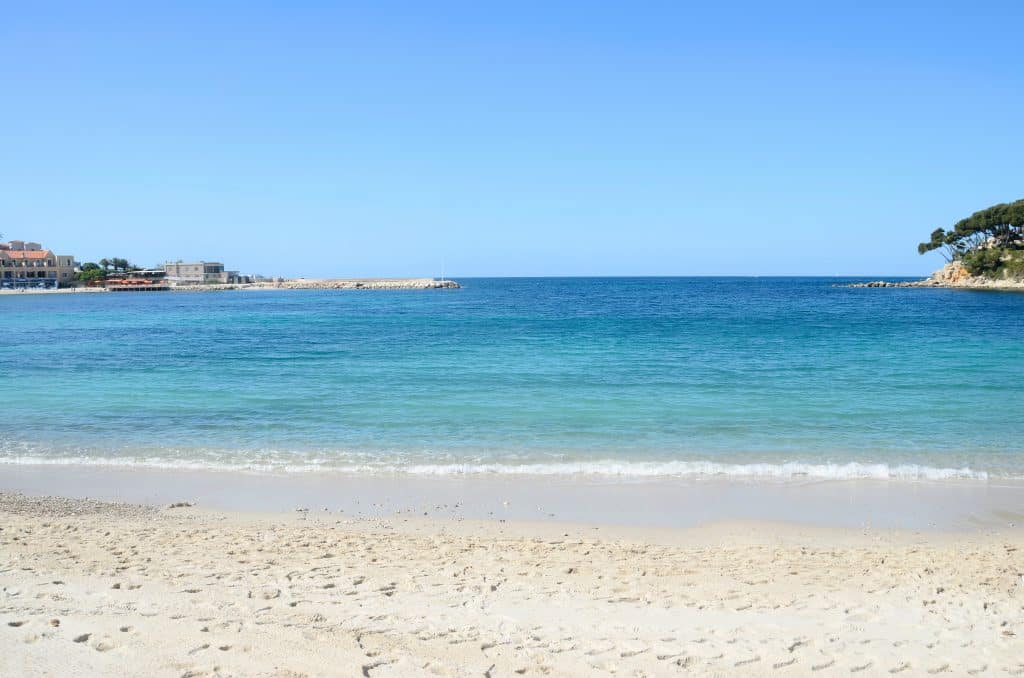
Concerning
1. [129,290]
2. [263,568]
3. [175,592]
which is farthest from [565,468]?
[129,290]

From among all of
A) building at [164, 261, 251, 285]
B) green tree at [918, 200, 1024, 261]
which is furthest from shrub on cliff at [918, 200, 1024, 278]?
building at [164, 261, 251, 285]

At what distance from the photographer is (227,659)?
506 centimetres

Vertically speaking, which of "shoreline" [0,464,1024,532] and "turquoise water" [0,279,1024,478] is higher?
"turquoise water" [0,279,1024,478]

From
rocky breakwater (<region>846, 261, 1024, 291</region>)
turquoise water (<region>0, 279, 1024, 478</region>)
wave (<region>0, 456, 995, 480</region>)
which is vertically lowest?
wave (<region>0, 456, 995, 480</region>)

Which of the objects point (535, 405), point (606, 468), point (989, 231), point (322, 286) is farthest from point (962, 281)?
point (322, 286)

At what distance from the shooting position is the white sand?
16.9 ft

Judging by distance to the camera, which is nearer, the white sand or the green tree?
the white sand

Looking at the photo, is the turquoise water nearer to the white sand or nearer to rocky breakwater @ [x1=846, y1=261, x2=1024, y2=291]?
the white sand

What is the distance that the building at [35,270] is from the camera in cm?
12206

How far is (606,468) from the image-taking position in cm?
1163

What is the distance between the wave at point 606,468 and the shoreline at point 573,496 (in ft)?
0.64

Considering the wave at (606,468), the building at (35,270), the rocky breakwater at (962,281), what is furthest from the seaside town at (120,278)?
the wave at (606,468)

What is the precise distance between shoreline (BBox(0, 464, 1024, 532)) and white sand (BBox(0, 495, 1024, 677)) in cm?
52

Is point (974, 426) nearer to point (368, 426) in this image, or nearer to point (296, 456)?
point (368, 426)
